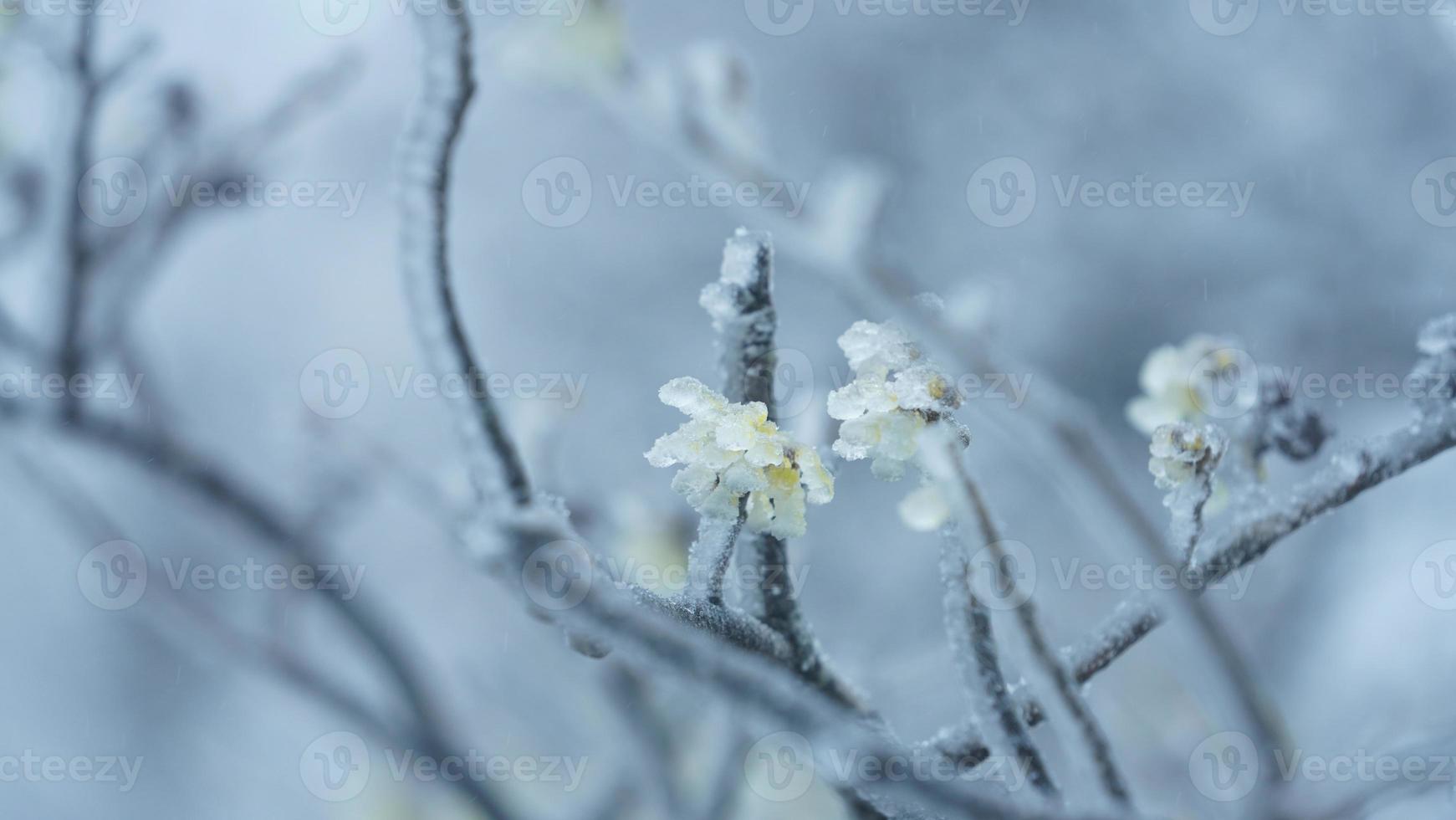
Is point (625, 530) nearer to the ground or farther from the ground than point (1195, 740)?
nearer to the ground

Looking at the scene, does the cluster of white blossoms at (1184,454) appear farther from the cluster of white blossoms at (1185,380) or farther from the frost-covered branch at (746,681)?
the frost-covered branch at (746,681)

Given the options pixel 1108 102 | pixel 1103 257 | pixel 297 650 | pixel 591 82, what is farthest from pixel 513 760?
pixel 1108 102

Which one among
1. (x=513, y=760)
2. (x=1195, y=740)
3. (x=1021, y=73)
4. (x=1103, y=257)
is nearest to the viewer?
(x=1195, y=740)

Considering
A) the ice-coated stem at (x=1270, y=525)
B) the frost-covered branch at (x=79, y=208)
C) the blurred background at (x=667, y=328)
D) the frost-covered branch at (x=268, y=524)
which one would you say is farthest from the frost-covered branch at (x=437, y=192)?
the frost-covered branch at (x=268, y=524)

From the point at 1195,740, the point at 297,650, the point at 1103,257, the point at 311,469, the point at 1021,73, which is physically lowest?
the point at 297,650

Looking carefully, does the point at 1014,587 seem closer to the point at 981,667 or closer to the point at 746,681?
the point at 981,667

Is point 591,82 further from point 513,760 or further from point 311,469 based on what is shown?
point 513,760

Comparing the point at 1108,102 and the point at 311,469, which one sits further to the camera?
the point at 1108,102

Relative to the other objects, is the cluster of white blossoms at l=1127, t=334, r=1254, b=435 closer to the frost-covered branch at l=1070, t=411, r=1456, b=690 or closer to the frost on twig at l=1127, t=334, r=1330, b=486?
the frost on twig at l=1127, t=334, r=1330, b=486

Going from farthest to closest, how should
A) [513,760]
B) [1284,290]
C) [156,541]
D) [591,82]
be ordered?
[156,541] < [1284,290] < [513,760] < [591,82]
